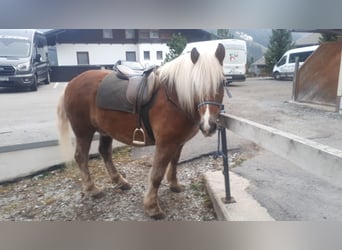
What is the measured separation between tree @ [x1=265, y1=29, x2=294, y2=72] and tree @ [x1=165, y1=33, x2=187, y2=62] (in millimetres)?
289

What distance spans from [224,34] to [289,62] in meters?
0.29

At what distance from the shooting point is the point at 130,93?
0.90 metres

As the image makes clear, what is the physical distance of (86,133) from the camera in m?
1.07

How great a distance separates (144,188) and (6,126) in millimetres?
605

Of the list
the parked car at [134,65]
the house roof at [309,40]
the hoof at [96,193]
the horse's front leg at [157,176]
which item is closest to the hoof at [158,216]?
the horse's front leg at [157,176]

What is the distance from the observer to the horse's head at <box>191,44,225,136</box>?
722 mm

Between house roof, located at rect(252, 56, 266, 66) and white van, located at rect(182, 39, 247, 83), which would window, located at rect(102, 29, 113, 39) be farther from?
house roof, located at rect(252, 56, 266, 66)

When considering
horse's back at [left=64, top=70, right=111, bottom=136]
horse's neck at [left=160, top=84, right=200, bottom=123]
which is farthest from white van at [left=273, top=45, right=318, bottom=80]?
horse's back at [left=64, top=70, right=111, bottom=136]

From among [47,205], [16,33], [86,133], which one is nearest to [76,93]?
[86,133]

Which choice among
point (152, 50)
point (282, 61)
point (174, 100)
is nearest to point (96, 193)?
point (174, 100)

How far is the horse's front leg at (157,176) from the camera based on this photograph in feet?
3.00

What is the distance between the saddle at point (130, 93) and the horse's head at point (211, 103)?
215mm
